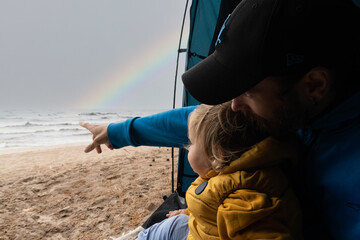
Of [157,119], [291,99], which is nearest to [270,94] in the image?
[291,99]

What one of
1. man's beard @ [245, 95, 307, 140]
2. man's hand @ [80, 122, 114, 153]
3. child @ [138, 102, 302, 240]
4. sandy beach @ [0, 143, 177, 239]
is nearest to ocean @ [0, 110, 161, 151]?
sandy beach @ [0, 143, 177, 239]

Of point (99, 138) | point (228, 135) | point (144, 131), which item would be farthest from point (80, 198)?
point (228, 135)

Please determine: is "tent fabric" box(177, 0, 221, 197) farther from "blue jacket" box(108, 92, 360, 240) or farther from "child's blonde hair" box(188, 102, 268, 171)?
"blue jacket" box(108, 92, 360, 240)

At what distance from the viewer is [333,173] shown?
2.45ft

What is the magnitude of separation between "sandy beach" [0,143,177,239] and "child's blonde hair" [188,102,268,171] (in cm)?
179

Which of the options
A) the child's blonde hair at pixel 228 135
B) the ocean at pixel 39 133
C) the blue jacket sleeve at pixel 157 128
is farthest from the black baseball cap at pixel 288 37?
the ocean at pixel 39 133

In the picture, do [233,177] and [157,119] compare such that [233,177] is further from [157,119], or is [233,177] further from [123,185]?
[123,185]

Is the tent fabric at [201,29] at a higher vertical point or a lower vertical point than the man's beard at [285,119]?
higher

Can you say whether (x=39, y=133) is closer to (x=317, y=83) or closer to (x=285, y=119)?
(x=285, y=119)

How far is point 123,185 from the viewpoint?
355 centimetres

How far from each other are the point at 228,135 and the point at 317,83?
40 centimetres

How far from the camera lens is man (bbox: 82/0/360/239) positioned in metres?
0.68

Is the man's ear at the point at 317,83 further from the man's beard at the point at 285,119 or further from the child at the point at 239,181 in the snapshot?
the child at the point at 239,181

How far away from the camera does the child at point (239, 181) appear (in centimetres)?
83
